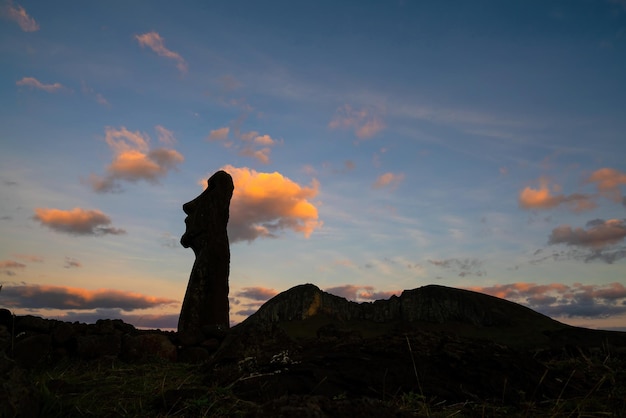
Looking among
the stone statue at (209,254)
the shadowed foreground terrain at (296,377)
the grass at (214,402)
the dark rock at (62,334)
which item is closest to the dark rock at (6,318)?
the shadowed foreground terrain at (296,377)

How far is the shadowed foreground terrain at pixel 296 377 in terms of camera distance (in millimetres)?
4086

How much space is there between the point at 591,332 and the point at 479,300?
6.73 metres

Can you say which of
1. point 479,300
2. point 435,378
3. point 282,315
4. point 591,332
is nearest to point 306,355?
point 435,378

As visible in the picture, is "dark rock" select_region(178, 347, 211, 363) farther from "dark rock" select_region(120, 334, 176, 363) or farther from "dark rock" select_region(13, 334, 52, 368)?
"dark rock" select_region(13, 334, 52, 368)

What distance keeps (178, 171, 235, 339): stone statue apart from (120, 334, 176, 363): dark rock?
4627 mm

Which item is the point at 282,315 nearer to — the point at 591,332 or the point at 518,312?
the point at 518,312

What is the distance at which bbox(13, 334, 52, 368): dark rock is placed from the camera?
324 inches

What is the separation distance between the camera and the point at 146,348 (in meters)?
9.31

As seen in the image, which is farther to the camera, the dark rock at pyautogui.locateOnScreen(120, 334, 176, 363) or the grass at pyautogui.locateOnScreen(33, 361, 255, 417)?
the dark rock at pyautogui.locateOnScreen(120, 334, 176, 363)

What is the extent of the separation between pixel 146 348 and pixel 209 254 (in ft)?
20.9

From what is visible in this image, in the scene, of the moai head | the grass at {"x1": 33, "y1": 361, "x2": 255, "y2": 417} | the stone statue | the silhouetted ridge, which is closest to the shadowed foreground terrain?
the grass at {"x1": 33, "y1": 361, "x2": 255, "y2": 417}

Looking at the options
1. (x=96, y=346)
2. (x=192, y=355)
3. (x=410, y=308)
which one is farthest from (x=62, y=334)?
(x=410, y=308)

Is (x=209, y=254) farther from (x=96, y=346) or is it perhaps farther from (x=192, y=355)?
(x=96, y=346)

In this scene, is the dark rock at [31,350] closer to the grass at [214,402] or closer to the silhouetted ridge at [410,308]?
the grass at [214,402]
